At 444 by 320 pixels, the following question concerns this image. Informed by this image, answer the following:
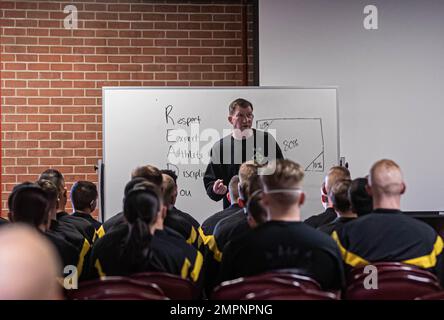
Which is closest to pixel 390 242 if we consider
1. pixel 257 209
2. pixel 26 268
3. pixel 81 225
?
pixel 257 209

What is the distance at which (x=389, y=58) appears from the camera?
18.5 feet

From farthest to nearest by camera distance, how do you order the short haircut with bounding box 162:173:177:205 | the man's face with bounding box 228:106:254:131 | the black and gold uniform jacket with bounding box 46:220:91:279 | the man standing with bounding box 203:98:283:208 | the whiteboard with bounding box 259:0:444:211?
the whiteboard with bounding box 259:0:444:211 < the man's face with bounding box 228:106:254:131 < the man standing with bounding box 203:98:283:208 < the short haircut with bounding box 162:173:177:205 < the black and gold uniform jacket with bounding box 46:220:91:279

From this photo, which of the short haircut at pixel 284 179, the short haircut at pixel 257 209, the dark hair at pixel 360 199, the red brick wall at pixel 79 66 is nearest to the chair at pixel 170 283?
the short haircut at pixel 284 179

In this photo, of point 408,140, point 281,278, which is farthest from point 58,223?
point 408,140

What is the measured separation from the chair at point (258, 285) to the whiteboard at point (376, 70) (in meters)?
3.69

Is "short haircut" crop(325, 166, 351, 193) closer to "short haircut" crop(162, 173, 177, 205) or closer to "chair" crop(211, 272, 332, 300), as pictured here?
"short haircut" crop(162, 173, 177, 205)

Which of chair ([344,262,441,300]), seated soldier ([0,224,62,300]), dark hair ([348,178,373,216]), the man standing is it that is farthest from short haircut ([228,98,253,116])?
seated soldier ([0,224,62,300])

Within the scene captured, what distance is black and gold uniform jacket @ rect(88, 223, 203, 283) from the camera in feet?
8.03

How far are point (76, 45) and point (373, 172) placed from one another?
12.0 feet

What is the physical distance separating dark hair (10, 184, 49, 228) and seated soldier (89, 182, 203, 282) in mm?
276

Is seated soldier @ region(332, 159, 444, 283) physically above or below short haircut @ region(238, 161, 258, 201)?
below

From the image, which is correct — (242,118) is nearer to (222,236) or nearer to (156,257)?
(222,236)

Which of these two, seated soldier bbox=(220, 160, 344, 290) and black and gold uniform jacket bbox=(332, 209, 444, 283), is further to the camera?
black and gold uniform jacket bbox=(332, 209, 444, 283)

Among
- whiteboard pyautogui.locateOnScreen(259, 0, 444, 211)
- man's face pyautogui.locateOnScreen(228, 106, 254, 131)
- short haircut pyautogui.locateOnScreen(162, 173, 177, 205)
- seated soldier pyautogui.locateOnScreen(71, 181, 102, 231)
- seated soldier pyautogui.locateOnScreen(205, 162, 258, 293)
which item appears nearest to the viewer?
seated soldier pyautogui.locateOnScreen(205, 162, 258, 293)
